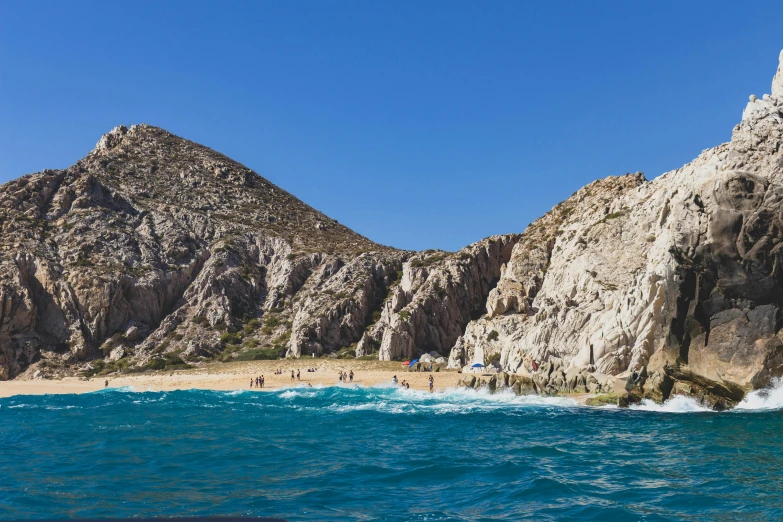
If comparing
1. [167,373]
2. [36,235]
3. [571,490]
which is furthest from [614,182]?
[36,235]

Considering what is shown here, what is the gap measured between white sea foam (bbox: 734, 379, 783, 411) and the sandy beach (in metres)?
27.2

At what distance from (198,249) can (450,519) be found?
102 m

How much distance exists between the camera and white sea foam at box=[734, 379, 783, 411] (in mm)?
Result: 37312

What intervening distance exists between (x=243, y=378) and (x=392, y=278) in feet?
137

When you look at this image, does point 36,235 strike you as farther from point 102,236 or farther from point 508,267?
point 508,267

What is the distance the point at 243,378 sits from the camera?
70875mm

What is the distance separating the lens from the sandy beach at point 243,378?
215 feet

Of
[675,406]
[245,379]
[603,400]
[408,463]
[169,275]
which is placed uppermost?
[169,275]

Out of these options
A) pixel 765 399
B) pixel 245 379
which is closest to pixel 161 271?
pixel 245 379

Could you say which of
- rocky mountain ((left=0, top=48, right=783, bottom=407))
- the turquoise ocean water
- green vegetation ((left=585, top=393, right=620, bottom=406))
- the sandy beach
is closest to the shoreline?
the sandy beach

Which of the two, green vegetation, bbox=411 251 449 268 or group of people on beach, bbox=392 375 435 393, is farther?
green vegetation, bbox=411 251 449 268

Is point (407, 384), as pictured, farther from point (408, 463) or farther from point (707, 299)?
point (408, 463)

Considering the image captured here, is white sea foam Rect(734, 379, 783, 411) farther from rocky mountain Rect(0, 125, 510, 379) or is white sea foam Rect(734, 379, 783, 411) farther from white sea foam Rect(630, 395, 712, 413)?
rocky mountain Rect(0, 125, 510, 379)

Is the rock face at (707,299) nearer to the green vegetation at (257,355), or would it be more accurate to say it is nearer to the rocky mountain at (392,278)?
the rocky mountain at (392,278)
